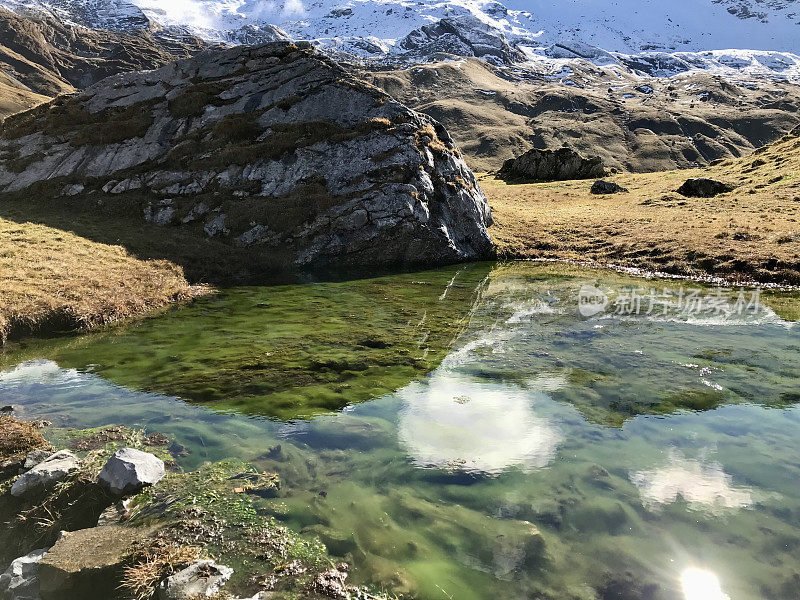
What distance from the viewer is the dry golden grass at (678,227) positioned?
3197cm

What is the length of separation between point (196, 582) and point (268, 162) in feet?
125

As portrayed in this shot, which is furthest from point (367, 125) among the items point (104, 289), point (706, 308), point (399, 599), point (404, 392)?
point (399, 599)

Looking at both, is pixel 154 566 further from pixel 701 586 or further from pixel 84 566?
pixel 701 586

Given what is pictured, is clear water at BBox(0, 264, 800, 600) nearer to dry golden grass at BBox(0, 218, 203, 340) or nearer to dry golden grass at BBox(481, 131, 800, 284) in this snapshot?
dry golden grass at BBox(0, 218, 203, 340)

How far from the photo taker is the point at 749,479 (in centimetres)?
962

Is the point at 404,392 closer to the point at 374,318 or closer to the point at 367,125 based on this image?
the point at 374,318

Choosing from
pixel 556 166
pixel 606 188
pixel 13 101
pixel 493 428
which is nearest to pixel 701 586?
pixel 493 428

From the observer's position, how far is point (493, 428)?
11789 mm

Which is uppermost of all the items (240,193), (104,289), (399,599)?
(240,193)

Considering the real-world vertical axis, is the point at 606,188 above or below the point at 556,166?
below

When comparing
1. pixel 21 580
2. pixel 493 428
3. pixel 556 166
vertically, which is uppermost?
pixel 556 166

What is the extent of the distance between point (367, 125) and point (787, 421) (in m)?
37.5

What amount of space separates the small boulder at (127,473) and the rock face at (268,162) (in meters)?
24.9

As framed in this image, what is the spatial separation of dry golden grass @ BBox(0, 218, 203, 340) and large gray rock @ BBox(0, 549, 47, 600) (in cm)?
1443
